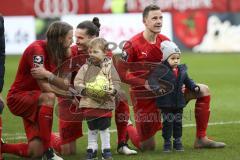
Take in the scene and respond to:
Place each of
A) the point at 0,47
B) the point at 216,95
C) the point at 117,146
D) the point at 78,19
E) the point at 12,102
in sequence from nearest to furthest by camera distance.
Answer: the point at 0,47, the point at 12,102, the point at 117,146, the point at 216,95, the point at 78,19

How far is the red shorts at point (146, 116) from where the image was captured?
8.38 meters

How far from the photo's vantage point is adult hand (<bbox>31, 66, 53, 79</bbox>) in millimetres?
7348

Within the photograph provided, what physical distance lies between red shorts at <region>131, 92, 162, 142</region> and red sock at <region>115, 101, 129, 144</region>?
373mm

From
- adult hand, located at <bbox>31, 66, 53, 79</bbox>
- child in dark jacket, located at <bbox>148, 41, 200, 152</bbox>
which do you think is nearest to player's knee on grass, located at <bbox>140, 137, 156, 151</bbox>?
child in dark jacket, located at <bbox>148, 41, 200, 152</bbox>

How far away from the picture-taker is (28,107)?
24.7 feet

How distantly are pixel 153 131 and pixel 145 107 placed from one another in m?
0.30

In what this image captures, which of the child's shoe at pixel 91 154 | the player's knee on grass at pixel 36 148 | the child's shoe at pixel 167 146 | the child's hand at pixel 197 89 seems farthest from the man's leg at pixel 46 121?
the child's hand at pixel 197 89

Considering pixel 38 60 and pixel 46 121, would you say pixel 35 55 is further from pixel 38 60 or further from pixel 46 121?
pixel 46 121

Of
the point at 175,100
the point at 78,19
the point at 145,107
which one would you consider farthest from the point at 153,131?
the point at 78,19

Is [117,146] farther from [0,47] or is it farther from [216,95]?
[216,95]

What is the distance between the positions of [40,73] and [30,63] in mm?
198

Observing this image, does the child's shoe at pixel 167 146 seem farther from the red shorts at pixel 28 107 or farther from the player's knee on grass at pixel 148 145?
the red shorts at pixel 28 107

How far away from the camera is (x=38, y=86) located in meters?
A: 7.65

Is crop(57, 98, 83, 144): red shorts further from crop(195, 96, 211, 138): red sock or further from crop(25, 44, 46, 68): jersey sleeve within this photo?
crop(195, 96, 211, 138): red sock
